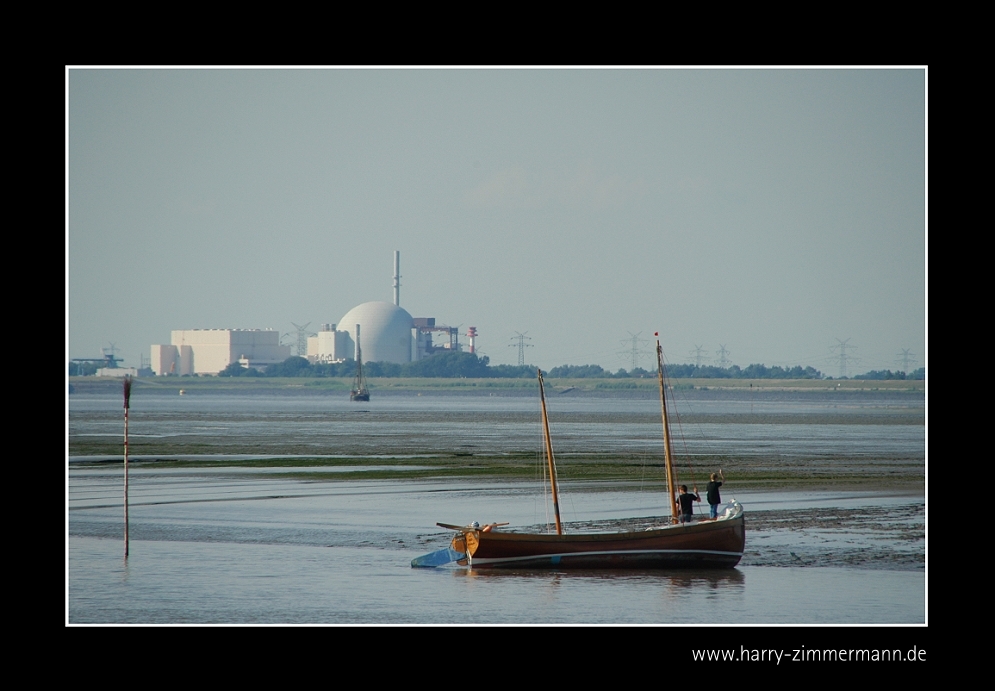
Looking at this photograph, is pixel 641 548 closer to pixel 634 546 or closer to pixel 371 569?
pixel 634 546

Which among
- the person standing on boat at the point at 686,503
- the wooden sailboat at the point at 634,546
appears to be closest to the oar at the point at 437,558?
the wooden sailboat at the point at 634,546

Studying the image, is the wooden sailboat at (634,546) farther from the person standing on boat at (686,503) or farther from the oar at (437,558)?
the person standing on boat at (686,503)

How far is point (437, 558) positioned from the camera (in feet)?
99.2

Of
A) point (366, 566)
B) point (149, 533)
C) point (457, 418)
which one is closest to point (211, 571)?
point (366, 566)

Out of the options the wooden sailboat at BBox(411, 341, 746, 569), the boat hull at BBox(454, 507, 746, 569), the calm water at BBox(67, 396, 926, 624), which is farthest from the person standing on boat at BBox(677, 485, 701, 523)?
the calm water at BBox(67, 396, 926, 624)

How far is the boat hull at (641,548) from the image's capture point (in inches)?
1156

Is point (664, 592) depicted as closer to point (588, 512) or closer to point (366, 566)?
point (366, 566)

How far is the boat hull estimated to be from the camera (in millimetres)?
29375

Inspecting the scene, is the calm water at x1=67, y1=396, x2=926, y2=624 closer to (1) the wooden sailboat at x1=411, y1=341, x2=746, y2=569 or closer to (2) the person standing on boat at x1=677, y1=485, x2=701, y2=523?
(1) the wooden sailboat at x1=411, y1=341, x2=746, y2=569

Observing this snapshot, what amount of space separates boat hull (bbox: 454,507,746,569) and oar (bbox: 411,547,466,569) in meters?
1.09

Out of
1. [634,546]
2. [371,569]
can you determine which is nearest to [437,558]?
[371,569]

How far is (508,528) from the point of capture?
35.0 metres

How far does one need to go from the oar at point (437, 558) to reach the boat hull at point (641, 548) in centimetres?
109
